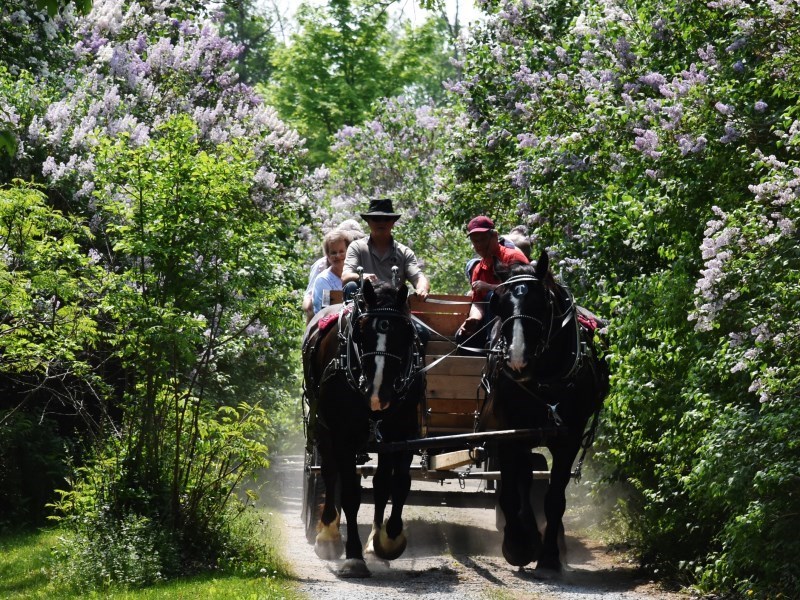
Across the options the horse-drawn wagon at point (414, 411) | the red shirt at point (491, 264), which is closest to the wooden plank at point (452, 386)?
the horse-drawn wagon at point (414, 411)

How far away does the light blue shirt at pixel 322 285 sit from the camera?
13.0m

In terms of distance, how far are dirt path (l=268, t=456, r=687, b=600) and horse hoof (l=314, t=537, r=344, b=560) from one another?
87mm

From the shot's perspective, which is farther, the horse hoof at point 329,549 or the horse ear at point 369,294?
the horse hoof at point 329,549

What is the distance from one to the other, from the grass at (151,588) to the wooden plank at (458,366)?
2473 millimetres

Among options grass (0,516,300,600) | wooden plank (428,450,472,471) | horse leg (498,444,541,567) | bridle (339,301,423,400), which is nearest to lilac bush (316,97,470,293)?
wooden plank (428,450,472,471)

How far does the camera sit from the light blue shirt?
13.0 meters

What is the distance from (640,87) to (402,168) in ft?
56.4

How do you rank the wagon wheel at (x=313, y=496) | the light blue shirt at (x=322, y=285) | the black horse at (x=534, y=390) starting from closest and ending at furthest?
the black horse at (x=534, y=390), the wagon wheel at (x=313, y=496), the light blue shirt at (x=322, y=285)

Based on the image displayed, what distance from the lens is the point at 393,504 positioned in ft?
35.1

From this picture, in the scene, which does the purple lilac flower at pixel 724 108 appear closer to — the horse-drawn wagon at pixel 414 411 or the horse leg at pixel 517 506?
the horse-drawn wagon at pixel 414 411

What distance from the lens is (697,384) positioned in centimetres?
966

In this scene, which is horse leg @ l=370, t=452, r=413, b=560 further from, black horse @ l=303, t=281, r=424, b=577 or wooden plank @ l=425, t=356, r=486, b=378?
wooden plank @ l=425, t=356, r=486, b=378

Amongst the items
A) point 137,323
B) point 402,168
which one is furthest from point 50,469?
point 402,168

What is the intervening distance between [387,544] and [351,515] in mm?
440
